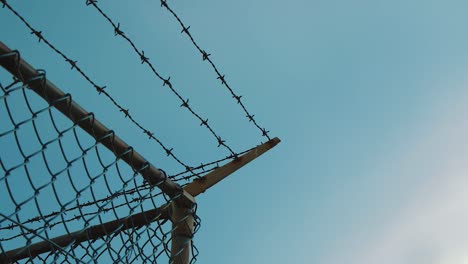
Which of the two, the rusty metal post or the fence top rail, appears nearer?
the fence top rail

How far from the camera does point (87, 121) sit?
194cm

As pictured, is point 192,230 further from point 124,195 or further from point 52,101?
point 52,101

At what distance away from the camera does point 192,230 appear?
2428 mm

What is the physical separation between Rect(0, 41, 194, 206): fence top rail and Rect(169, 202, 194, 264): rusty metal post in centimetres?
4

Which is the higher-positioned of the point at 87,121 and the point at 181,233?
the point at 87,121

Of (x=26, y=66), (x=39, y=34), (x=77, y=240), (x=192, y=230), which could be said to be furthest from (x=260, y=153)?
(x=26, y=66)

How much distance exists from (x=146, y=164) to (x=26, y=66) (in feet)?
2.13

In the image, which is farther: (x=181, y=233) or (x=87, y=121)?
(x=181, y=233)

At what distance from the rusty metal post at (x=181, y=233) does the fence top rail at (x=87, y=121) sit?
0.13ft

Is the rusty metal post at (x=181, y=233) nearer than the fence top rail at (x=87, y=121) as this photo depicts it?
No

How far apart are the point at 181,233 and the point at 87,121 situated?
697 millimetres

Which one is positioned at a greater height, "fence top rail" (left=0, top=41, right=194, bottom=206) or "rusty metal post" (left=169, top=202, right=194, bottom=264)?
"fence top rail" (left=0, top=41, right=194, bottom=206)

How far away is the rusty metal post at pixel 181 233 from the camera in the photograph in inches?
91.3

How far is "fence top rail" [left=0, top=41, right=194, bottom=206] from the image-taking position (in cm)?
168
